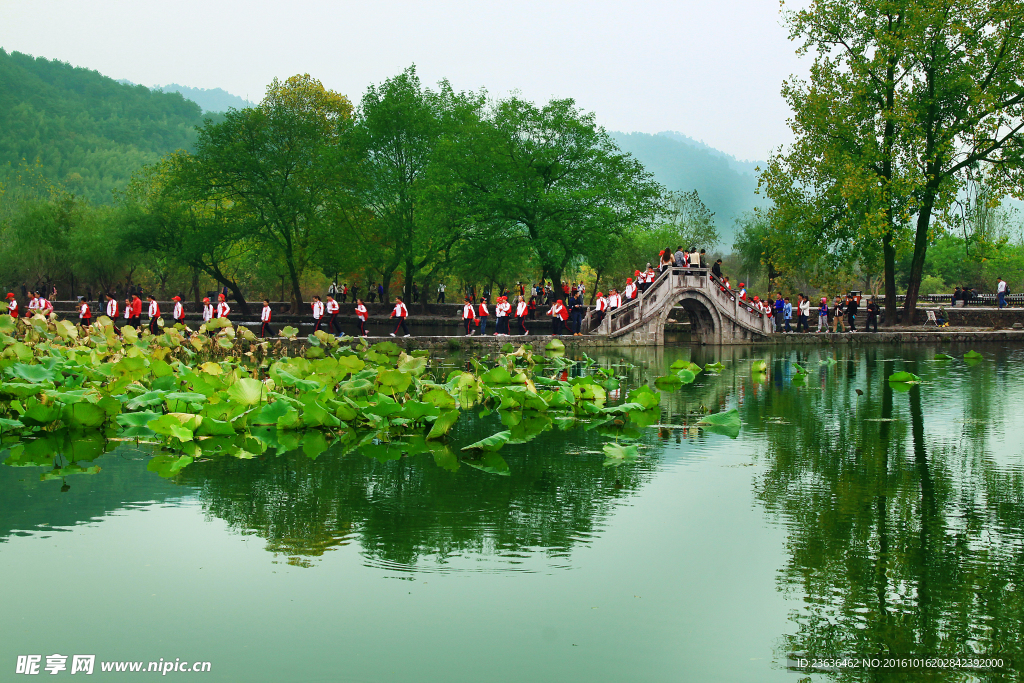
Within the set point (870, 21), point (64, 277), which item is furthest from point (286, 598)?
point (64, 277)

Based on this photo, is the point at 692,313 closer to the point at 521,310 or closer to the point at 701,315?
Answer: the point at 701,315

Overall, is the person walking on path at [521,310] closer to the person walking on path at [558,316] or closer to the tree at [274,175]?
the person walking on path at [558,316]

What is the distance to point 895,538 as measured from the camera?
20.8 ft

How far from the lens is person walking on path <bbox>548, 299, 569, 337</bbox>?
1271 inches

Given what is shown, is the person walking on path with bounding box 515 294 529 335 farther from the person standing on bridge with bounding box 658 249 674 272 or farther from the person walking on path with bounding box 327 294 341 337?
the person walking on path with bounding box 327 294 341 337

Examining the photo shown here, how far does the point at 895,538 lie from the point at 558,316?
2653 cm

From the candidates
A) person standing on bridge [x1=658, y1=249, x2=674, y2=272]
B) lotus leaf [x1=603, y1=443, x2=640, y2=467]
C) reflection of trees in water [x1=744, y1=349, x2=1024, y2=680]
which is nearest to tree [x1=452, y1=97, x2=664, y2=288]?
person standing on bridge [x1=658, y1=249, x2=674, y2=272]

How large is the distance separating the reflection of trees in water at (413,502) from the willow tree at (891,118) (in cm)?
2838

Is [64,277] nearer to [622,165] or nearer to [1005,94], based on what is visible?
[622,165]

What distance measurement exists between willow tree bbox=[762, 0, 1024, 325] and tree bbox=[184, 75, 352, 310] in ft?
67.4

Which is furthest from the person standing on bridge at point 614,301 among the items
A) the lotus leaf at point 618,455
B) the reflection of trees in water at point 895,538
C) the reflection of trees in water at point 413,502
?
the lotus leaf at point 618,455

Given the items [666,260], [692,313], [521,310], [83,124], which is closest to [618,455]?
[521,310]

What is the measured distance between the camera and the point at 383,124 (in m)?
40.2

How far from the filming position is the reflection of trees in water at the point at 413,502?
6137 mm
